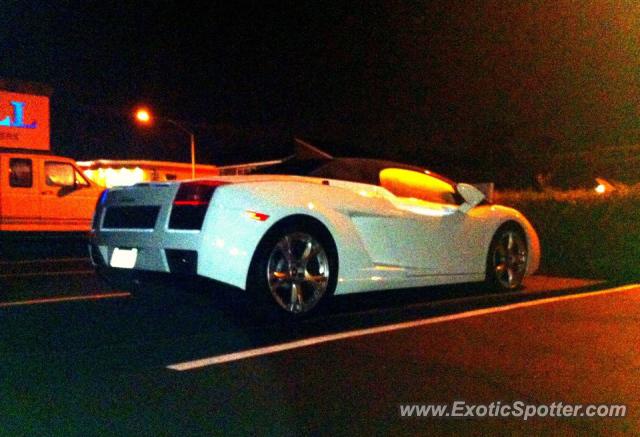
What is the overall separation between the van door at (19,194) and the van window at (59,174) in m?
0.26

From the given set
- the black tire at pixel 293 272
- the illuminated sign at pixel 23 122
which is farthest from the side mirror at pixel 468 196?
the illuminated sign at pixel 23 122

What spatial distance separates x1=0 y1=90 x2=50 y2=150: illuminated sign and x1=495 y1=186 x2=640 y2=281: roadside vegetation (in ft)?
43.4

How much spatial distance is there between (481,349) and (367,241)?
4.98ft

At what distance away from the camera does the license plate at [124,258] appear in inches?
226

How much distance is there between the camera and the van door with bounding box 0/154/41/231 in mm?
15406

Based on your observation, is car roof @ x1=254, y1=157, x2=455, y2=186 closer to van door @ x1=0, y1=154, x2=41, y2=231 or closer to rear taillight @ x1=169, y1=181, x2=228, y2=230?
rear taillight @ x1=169, y1=181, x2=228, y2=230

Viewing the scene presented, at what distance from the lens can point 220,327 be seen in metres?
5.59

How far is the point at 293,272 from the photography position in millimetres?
5840

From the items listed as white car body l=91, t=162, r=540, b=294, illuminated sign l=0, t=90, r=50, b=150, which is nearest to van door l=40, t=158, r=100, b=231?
illuminated sign l=0, t=90, r=50, b=150

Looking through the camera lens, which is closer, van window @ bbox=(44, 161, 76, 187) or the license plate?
the license plate

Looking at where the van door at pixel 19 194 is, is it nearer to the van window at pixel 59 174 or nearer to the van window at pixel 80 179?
the van window at pixel 59 174

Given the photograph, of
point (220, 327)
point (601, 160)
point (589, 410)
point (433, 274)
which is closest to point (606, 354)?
point (589, 410)

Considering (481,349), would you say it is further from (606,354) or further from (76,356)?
(76,356)

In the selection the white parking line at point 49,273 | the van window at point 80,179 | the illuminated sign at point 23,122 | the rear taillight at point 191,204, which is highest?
the illuminated sign at point 23,122
